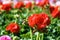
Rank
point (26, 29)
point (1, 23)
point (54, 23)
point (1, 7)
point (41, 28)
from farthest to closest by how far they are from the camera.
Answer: point (1, 7) < point (1, 23) < point (54, 23) < point (26, 29) < point (41, 28)

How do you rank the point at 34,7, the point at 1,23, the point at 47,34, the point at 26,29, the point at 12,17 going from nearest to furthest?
the point at 47,34, the point at 26,29, the point at 1,23, the point at 12,17, the point at 34,7

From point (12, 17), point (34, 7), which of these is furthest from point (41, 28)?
point (34, 7)

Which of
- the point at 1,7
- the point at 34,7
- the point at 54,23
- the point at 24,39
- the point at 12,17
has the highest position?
the point at 34,7

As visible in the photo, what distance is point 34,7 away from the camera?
2.60 meters

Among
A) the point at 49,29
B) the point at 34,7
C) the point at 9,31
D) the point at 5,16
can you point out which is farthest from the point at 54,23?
the point at 34,7

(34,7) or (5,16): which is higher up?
(34,7)

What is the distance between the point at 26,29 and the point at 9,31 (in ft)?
0.43

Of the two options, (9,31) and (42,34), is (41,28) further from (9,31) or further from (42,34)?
(9,31)

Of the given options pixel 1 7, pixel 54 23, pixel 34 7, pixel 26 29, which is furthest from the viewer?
pixel 34 7

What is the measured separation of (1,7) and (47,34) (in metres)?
0.84

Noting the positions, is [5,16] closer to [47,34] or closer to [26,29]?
[26,29]

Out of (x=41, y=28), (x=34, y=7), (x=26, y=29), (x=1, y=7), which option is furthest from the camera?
(x=34, y=7)

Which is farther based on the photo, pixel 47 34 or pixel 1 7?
pixel 1 7

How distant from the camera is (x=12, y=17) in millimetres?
2025
